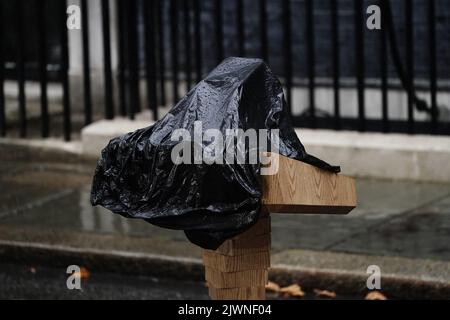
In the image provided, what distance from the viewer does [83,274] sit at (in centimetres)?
795

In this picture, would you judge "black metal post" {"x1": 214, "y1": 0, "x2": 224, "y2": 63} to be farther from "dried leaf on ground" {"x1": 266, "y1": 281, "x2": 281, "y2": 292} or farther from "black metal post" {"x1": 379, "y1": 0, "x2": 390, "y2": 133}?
"dried leaf on ground" {"x1": 266, "y1": 281, "x2": 281, "y2": 292}

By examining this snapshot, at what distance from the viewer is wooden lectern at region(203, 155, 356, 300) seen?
15.8 ft

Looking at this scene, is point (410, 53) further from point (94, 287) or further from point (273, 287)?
point (94, 287)

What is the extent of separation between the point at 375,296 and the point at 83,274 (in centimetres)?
191

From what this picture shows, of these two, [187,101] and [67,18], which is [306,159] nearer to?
[187,101]

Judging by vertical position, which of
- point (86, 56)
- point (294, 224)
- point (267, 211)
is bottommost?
point (294, 224)

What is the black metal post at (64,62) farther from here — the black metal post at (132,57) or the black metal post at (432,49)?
the black metal post at (432,49)

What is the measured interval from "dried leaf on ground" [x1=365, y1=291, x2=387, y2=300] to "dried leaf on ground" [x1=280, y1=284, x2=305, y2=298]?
0.39m

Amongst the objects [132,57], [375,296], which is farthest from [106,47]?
[375,296]

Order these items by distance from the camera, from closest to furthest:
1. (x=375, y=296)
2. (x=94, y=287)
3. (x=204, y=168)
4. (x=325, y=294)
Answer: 1. (x=204, y=168)
2. (x=375, y=296)
3. (x=325, y=294)
4. (x=94, y=287)

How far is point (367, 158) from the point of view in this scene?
9930 millimetres

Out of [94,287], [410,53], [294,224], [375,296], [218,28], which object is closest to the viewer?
[375,296]
